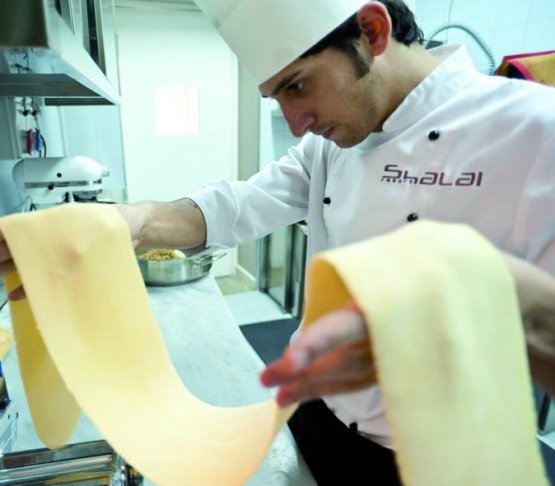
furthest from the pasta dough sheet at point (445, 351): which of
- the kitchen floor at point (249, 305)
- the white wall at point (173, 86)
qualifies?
the white wall at point (173, 86)

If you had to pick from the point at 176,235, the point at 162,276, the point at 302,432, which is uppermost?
the point at 176,235

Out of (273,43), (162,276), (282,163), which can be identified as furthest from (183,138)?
(273,43)

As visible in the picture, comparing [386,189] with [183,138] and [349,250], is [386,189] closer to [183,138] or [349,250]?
[349,250]

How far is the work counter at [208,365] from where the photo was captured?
52cm

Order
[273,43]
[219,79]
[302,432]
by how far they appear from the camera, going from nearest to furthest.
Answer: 1. [273,43]
2. [302,432]
3. [219,79]

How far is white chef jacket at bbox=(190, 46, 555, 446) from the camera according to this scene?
0.47 m

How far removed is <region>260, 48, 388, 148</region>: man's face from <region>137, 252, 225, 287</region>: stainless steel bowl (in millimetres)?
586

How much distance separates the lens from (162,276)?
1103 mm

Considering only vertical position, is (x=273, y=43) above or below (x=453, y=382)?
above

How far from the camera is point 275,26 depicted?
0.56m

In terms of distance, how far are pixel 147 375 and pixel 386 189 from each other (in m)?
0.42

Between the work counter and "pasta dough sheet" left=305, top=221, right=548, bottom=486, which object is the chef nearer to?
the work counter

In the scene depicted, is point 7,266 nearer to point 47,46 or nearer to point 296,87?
point 47,46

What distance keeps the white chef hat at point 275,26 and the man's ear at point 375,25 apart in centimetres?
2
